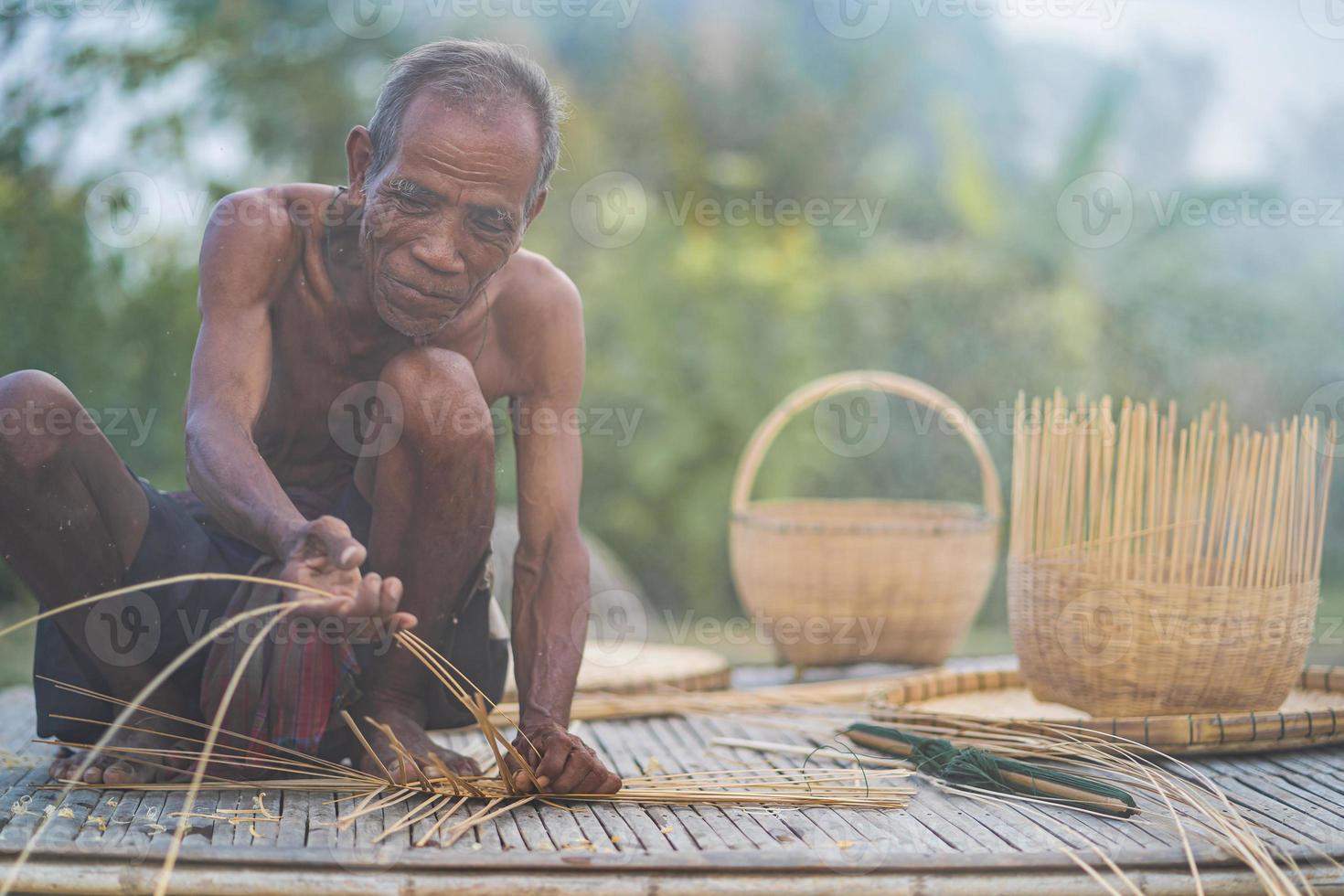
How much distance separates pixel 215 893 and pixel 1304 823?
149 centimetres

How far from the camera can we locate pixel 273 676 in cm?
191

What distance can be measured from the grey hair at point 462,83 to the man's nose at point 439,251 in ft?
0.45

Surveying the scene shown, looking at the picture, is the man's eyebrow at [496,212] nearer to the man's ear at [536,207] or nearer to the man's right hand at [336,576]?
the man's ear at [536,207]

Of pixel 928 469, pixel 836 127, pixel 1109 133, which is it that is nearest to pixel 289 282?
pixel 928 469

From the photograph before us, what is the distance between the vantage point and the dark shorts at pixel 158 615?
1944 mm

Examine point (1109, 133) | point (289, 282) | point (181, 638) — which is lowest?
point (181, 638)

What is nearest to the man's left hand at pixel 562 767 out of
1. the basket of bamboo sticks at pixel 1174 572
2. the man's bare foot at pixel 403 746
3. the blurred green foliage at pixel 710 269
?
the man's bare foot at pixel 403 746

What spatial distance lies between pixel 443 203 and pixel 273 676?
30.2 inches

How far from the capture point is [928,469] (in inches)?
242

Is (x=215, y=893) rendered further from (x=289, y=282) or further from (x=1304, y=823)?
(x=1304, y=823)

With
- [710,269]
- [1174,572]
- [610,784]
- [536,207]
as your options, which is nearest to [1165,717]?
[1174,572]

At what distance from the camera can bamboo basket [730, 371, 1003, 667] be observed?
3.63 metres

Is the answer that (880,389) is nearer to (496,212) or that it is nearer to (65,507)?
(496,212)

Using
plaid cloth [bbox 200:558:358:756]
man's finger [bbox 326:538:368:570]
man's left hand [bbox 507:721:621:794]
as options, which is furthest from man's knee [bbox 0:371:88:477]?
man's left hand [bbox 507:721:621:794]
